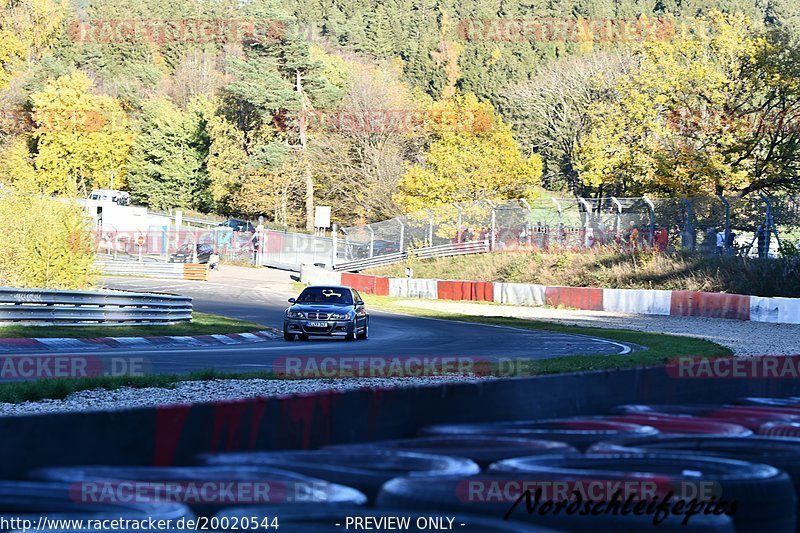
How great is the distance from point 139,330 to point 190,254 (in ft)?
151

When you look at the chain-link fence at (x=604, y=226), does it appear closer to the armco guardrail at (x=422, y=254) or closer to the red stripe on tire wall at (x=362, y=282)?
the armco guardrail at (x=422, y=254)

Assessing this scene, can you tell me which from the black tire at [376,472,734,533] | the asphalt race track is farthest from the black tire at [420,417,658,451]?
the asphalt race track

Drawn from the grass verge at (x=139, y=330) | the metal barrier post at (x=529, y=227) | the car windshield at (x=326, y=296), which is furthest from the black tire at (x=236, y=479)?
the metal barrier post at (x=529, y=227)

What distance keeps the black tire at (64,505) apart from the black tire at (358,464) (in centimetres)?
59

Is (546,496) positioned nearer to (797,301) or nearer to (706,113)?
(797,301)

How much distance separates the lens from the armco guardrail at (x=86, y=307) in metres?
21.0

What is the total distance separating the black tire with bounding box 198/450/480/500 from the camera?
4102mm

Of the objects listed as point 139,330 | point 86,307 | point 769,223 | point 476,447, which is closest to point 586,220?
point 769,223

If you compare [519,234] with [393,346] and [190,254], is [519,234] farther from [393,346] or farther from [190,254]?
[393,346]

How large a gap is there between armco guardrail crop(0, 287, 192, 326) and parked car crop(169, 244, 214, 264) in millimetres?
41890

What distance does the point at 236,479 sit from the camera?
395 cm

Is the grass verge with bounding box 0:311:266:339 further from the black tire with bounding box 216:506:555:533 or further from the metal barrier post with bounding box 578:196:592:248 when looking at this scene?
the metal barrier post with bounding box 578:196:592:248

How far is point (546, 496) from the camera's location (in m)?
4.04

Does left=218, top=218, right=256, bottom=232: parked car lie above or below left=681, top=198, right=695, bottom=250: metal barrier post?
above
